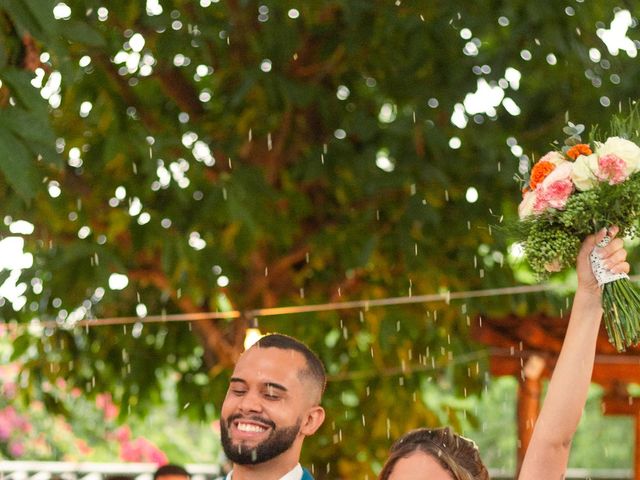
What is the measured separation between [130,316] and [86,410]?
29.9 feet

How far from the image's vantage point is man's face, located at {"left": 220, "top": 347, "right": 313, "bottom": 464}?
2738 millimetres

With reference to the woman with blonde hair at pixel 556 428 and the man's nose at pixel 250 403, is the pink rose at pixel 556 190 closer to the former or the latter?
the woman with blonde hair at pixel 556 428

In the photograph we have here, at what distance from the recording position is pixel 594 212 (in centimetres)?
264

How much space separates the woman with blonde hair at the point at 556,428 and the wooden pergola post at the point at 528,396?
5094 mm

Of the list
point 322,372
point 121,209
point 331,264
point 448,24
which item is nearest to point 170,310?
point 331,264

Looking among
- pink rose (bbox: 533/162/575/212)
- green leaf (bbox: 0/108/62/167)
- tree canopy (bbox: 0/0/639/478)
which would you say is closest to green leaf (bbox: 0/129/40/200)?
green leaf (bbox: 0/108/62/167)

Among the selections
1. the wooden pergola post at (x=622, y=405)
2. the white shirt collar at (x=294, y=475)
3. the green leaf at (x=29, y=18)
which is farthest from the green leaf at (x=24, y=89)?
the wooden pergola post at (x=622, y=405)

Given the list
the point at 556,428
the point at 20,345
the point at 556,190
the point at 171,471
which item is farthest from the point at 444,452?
the point at 20,345

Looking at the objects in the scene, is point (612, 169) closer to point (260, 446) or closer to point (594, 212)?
point (594, 212)

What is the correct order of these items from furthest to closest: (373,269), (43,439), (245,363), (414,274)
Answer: (43,439) → (373,269) → (414,274) → (245,363)

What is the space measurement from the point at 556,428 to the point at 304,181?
327 cm

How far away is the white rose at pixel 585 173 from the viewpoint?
270 cm

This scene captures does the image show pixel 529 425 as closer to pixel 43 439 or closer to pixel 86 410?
pixel 43 439

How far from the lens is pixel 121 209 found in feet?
18.6
